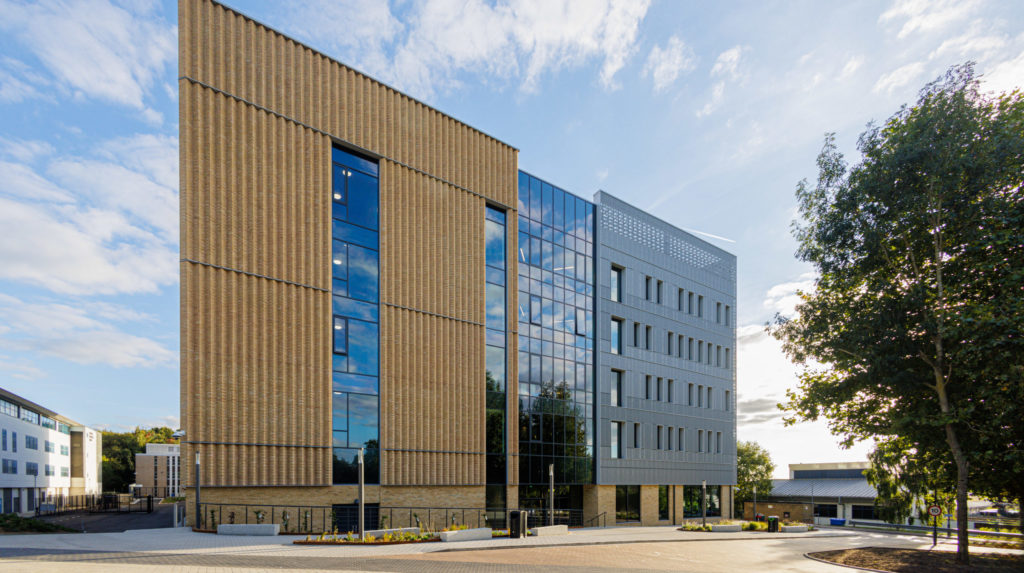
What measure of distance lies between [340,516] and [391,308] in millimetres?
8768

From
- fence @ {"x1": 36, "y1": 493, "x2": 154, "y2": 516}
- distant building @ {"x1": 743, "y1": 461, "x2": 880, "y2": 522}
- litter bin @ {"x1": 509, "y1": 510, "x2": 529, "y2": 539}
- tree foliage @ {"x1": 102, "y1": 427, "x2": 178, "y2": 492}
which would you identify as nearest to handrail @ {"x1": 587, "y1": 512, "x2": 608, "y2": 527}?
litter bin @ {"x1": 509, "y1": 510, "x2": 529, "y2": 539}

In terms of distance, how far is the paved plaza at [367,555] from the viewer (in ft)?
47.6

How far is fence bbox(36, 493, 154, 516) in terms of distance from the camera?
140 feet

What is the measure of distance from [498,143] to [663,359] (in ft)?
60.5

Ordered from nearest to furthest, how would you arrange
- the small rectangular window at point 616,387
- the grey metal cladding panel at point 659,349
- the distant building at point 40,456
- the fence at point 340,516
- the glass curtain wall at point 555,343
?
the fence at point 340,516
the glass curtain wall at point 555,343
the grey metal cladding panel at point 659,349
the small rectangular window at point 616,387
the distant building at point 40,456

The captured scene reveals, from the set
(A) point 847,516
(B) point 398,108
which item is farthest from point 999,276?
(A) point 847,516

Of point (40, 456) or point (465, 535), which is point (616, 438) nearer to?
point (465, 535)

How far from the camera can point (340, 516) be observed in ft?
86.6

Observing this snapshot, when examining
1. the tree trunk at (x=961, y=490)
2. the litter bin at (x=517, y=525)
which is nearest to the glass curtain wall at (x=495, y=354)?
the litter bin at (x=517, y=525)

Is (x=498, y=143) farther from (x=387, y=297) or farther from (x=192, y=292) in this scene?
(x=192, y=292)

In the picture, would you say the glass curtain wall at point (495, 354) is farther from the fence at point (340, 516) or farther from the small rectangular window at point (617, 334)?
the small rectangular window at point (617, 334)

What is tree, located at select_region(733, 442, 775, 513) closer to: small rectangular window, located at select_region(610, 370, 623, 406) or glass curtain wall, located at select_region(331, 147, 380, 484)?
small rectangular window, located at select_region(610, 370, 623, 406)

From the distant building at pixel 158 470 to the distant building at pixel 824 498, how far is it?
73.5m

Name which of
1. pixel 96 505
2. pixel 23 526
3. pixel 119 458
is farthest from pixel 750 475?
pixel 119 458
